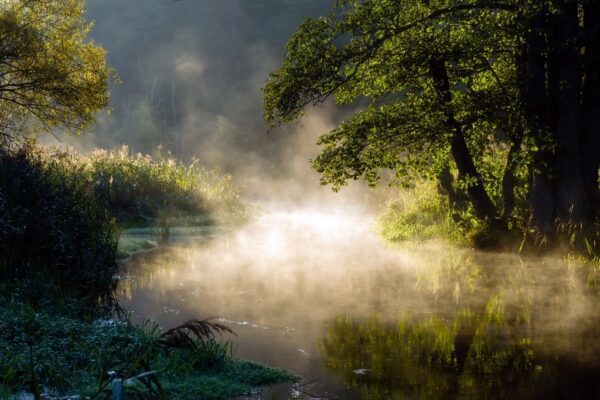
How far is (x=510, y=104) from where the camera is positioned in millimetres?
14586

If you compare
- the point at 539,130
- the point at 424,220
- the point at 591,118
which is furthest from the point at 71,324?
the point at 424,220

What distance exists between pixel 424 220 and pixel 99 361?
49.7 ft

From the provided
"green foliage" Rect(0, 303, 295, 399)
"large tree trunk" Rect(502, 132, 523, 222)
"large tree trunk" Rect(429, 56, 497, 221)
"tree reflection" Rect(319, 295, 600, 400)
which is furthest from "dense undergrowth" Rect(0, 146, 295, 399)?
"large tree trunk" Rect(502, 132, 523, 222)

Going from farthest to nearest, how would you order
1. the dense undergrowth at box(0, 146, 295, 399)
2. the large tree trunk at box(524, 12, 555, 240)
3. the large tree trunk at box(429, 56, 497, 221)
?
the large tree trunk at box(429, 56, 497, 221) → the large tree trunk at box(524, 12, 555, 240) → the dense undergrowth at box(0, 146, 295, 399)

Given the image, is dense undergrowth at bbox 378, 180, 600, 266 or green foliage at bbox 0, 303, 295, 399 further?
dense undergrowth at bbox 378, 180, 600, 266

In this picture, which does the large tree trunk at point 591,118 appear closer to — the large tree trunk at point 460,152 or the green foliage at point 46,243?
the large tree trunk at point 460,152

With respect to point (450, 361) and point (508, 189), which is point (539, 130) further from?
point (450, 361)

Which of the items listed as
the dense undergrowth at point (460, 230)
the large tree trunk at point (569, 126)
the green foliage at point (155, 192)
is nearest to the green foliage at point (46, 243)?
the dense undergrowth at point (460, 230)

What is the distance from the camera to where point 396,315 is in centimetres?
1025

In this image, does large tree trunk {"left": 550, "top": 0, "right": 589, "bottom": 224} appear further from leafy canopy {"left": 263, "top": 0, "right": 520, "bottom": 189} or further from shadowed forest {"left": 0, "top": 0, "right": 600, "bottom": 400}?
leafy canopy {"left": 263, "top": 0, "right": 520, "bottom": 189}

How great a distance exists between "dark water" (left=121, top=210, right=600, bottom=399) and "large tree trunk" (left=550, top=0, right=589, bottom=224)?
132 centimetres

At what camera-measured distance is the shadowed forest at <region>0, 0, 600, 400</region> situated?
726 cm

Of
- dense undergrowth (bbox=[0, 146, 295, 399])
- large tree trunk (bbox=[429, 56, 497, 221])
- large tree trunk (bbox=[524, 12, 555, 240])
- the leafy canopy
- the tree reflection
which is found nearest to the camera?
dense undergrowth (bbox=[0, 146, 295, 399])

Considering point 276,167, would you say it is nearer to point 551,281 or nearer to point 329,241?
point 329,241
